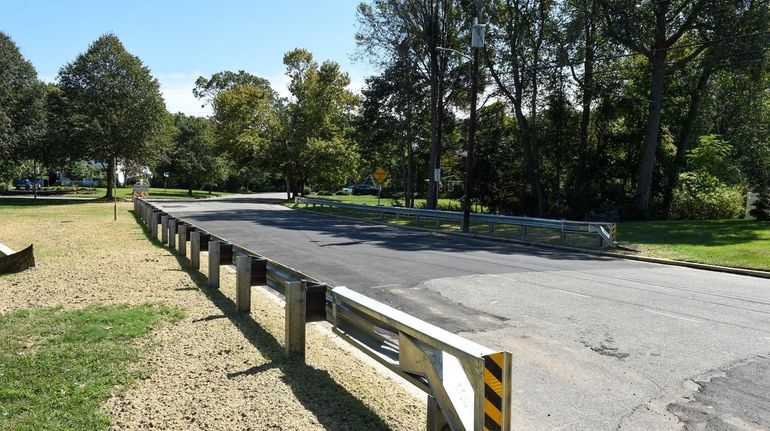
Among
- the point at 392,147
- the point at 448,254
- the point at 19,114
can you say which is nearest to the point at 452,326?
the point at 448,254

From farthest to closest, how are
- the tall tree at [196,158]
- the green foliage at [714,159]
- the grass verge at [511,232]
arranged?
the tall tree at [196,158], the green foliage at [714,159], the grass verge at [511,232]

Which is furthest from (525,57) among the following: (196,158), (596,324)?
(196,158)

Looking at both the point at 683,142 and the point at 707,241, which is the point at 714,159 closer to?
the point at 683,142

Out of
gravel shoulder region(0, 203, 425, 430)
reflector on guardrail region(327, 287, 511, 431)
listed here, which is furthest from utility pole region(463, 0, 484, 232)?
reflector on guardrail region(327, 287, 511, 431)

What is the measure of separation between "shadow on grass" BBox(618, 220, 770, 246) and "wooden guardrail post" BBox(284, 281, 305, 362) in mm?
15646

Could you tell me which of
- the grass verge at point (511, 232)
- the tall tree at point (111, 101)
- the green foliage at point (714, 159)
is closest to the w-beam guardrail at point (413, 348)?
the grass verge at point (511, 232)

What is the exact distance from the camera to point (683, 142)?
30.7 meters

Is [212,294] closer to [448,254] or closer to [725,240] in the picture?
[448,254]

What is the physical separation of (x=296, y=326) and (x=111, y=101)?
4256 cm

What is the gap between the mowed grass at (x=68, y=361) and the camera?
3.81 meters

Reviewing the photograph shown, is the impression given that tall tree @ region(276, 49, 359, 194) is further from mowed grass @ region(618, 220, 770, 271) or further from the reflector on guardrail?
the reflector on guardrail

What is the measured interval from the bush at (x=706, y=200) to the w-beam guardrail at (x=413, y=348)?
27.2 metres

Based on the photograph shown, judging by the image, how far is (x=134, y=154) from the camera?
139 ft

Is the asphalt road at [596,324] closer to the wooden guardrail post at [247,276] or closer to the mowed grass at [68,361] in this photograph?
the wooden guardrail post at [247,276]
